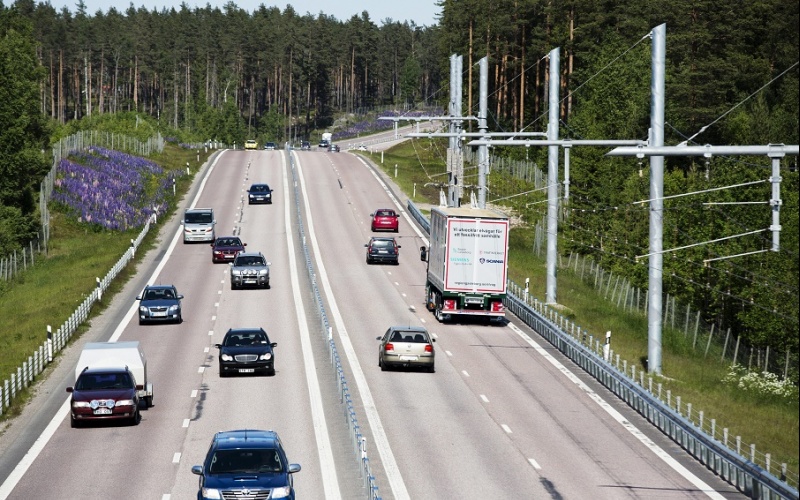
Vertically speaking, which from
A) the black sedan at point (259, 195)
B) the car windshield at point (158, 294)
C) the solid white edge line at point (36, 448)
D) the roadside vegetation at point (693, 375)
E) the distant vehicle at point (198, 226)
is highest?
the black sedan at point (259, 195)

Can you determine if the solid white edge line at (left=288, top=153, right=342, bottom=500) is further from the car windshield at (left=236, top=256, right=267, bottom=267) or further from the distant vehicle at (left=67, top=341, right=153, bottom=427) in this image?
the distant vehicle at (left=67, top=341, right=153, bottom=427)

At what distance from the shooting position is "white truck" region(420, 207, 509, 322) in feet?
166

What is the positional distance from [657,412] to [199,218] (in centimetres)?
4810

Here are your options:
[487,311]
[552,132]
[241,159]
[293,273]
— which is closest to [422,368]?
[487,311]

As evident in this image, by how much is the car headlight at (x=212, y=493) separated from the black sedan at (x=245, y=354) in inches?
680

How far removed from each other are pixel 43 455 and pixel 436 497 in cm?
994

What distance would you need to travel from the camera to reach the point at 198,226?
7675cm

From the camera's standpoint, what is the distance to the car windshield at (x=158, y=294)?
5128 centimetres

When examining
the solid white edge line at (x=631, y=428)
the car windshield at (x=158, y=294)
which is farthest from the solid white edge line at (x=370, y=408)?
the car windshield at (x=158, y=294)

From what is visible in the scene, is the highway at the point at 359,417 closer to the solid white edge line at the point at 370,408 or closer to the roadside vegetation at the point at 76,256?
the solid white edge line at the point at 370,408

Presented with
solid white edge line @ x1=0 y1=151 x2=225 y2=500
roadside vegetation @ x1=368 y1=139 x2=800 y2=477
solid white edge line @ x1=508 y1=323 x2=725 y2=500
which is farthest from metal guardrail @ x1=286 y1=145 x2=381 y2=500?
roadside vegetation @ x1=368 y1=139 x2=800 y2=477

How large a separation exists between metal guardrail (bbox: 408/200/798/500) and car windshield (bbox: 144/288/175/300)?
14.9 meters

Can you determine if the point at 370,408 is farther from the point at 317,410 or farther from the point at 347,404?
the point at 347,404

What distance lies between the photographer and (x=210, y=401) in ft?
117
